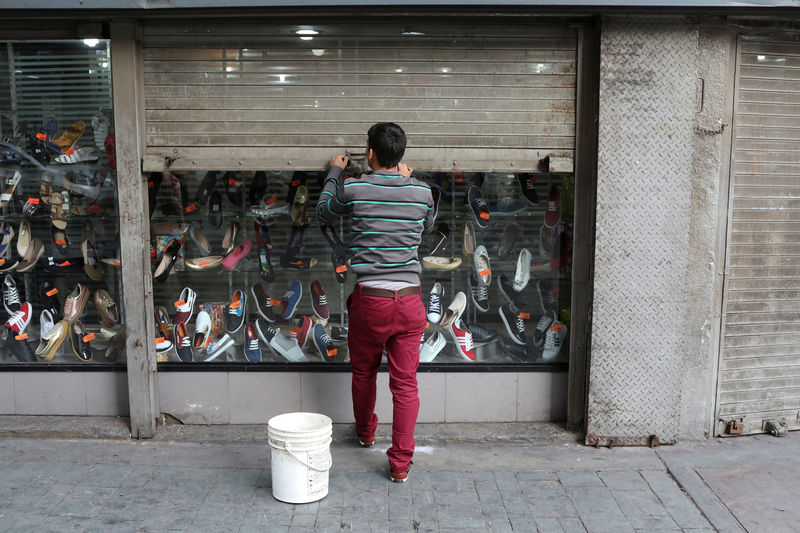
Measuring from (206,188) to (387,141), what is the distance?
5.33ft

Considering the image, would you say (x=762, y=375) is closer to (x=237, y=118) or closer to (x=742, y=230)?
(x=742, y=230)

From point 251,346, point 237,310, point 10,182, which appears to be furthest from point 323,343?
point 10,182

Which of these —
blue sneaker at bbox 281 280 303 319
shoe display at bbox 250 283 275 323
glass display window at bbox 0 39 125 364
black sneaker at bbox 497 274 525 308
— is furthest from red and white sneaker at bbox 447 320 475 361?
glass display window at bbox 0 39 125 364

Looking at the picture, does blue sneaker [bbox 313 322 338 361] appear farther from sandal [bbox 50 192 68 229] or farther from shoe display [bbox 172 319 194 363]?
sandal [bbox 50 192 68 229]

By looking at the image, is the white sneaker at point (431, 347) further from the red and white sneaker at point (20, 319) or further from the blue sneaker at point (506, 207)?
the red and white sneaker at point (20, 319)

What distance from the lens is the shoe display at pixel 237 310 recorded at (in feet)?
16.6

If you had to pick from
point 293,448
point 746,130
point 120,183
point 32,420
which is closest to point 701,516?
point 293,448

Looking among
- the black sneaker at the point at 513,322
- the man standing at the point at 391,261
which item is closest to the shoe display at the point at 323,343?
the man standing at the point at 391,261

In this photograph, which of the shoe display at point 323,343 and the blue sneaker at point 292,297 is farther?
the blue sneaker at point 292,297

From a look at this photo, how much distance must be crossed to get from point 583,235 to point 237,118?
8.00 feet

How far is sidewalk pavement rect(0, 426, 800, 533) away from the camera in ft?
11.9

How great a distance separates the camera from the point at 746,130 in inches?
182

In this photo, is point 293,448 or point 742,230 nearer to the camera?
point 293,448

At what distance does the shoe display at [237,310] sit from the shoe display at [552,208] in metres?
2.26
